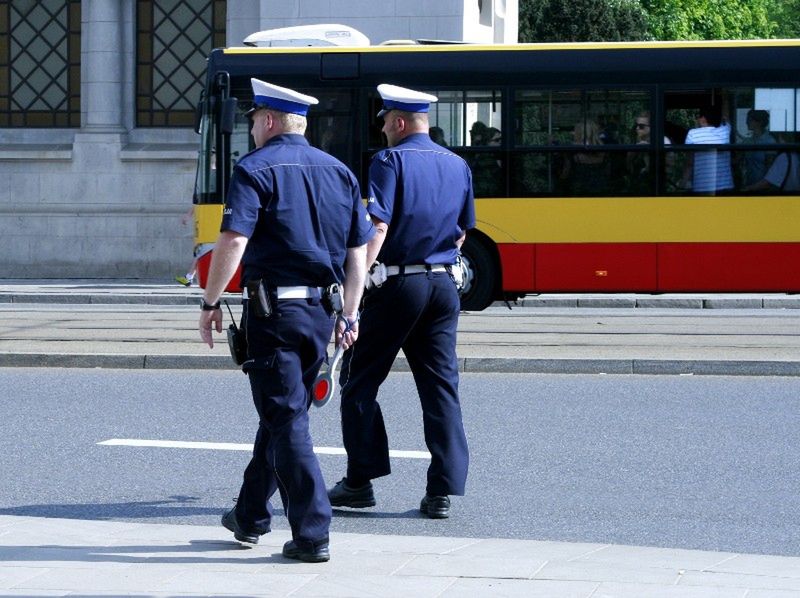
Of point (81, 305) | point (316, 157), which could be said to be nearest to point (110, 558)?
point (316, 157)

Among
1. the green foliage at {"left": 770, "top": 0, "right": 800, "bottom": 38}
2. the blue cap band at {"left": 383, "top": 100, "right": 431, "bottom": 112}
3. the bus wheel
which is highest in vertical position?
the green foliage at {"left": 770, "top": 0, "right": 800, "bottom": 38}

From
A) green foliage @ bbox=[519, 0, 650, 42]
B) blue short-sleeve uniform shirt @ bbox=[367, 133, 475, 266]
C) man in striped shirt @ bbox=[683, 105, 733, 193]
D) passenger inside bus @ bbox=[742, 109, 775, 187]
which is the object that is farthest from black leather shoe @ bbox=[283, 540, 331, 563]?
green foliage @ bbox=[519, 0, 650, 42]

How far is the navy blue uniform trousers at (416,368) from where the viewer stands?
251 inches

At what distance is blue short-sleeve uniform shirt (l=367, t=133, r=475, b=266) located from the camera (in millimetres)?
6312

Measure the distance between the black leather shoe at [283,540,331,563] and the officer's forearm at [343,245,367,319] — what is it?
2.87ft

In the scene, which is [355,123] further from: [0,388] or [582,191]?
[0,388]

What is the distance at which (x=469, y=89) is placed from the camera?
16.1 meters

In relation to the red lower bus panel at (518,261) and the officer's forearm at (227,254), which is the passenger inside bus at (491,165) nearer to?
the red lower bus panel at (518,261)

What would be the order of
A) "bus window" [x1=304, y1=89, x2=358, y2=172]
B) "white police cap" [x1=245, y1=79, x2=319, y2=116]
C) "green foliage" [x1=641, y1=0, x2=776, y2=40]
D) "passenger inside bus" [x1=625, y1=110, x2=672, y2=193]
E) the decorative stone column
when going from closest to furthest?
"white police cap" [x1=245, y1=79, x2=319, y2=116] → "passenger inside bus" [x1=625, y1=110, x2=672, y2=193] → "bus window" [x1=304, y1=89, x2=358, y2=172] → the decorative stone column → "green foliage" [x1=641, y1=0, x2=776, y2=40]

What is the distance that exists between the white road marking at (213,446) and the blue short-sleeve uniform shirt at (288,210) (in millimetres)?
2466

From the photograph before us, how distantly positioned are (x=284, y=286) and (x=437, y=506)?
1432mm

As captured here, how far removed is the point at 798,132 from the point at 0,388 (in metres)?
8.80

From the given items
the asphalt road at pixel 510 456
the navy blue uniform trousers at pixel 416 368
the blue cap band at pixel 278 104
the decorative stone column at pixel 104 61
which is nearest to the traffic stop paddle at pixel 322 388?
the navy blue uniform trousers at pixel 416 368

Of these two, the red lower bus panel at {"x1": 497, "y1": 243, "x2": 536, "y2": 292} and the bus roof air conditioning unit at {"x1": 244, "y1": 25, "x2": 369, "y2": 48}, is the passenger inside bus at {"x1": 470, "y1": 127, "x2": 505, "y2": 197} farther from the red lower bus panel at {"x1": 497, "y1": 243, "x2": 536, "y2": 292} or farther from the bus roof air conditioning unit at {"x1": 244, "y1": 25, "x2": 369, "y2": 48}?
the bus roof air conditioning unit at {"x1": 244, "y1": 25, "x2": 369, "y2": 48}
